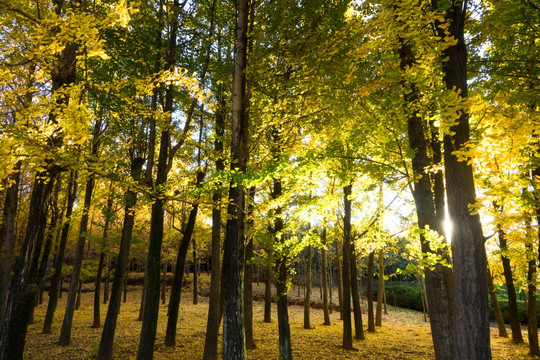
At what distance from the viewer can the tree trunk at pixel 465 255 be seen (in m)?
3.48

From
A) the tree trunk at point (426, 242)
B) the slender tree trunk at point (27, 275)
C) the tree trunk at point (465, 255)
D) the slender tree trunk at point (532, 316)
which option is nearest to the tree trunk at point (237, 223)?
the slender tree trunk at point (27, 275)

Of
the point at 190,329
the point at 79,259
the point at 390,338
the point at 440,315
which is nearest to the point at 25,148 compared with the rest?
the point at 440,315

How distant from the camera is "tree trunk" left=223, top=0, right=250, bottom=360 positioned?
5.21 meters

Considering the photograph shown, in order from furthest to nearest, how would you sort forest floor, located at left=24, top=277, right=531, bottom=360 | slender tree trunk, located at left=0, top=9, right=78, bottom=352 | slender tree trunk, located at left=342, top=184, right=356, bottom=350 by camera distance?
slender tree trunk, located at left=342, top=184, right=356, bottom=350 → forest floor, located at left=24, top=277, right=531, bottom=360 → slender tree trunk, located at left=0, top=9, right=78, bottom=352

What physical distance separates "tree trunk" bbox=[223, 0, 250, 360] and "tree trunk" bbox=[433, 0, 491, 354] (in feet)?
11.3

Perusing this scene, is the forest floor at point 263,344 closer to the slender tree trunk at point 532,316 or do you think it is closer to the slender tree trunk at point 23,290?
the slender tree trunk at point 532,316

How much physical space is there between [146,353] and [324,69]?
7.94m

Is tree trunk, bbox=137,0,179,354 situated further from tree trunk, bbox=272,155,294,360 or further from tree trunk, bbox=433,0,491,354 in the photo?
tree trunk, bbox=433,0,491,354

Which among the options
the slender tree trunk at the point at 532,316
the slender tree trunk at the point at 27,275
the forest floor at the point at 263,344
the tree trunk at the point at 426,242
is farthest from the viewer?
the slender tree trunk at the point at 532,316

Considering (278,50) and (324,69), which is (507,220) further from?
(278,50)

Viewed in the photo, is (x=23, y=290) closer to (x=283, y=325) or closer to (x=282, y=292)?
(x=282, y=292)

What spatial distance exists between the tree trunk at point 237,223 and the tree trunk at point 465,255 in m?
3.44

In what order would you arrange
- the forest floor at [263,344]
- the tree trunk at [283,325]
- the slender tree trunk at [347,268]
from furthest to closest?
1. the slender tree trunk at [347,268]
2. the forest floor at [263,344]
3. the tree trunk at [283,325]

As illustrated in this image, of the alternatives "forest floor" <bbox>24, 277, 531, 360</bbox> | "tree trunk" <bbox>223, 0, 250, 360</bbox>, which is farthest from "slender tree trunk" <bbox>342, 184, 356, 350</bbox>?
"tree trunk" <bbox>223, 0, 250, 360</bbox>
